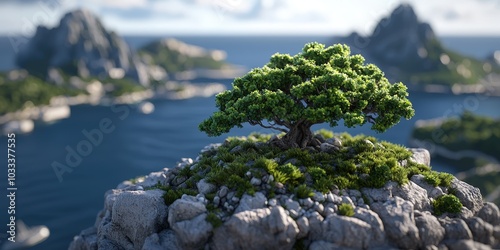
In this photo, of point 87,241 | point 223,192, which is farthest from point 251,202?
point 87,241

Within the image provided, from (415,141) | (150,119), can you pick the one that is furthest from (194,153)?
(415,141)

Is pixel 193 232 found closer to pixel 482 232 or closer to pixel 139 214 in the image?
pixel 139 214

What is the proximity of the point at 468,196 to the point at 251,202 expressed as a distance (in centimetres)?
1337

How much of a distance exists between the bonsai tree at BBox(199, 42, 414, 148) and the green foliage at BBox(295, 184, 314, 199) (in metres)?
4.28

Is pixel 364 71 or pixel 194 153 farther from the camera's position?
pixel 194 153

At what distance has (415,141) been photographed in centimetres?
14250

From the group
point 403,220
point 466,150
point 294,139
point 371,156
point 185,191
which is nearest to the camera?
point 403,220

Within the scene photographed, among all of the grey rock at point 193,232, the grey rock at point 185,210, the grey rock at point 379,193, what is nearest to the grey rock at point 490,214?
the grey rock at point 379,193

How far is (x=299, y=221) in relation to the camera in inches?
802

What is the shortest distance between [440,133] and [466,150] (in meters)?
11.8

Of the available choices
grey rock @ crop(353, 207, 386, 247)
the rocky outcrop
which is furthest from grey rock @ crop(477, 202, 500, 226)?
grey rock @ crop(353, 207, 386, 247)

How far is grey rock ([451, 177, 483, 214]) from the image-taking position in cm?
2388

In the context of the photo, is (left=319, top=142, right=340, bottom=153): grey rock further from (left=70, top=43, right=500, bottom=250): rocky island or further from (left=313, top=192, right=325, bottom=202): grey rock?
(left=313, top=192, right=325, bottom=202): grey rock

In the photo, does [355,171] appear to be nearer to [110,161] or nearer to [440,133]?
[110,161]
